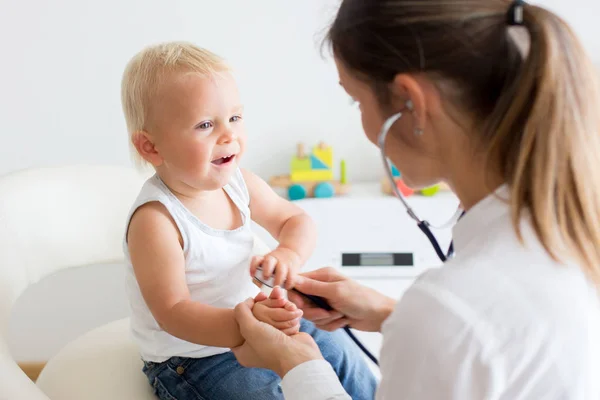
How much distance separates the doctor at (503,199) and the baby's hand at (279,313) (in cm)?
26

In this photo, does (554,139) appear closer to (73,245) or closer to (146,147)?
(146,147)

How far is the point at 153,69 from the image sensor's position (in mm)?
1148

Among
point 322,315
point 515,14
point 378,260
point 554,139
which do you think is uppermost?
point 515,14

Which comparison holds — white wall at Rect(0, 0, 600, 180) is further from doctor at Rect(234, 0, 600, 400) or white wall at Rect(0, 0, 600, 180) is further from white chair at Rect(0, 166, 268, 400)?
doctor at Rect(234, 0, 600, 400)

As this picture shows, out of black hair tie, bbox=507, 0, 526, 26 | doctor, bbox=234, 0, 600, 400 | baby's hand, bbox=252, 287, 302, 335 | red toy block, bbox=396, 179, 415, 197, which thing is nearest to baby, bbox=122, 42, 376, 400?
baby's hand, bbox=252, 287, 302, 335

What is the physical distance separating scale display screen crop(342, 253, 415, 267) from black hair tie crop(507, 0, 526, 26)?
1.19m

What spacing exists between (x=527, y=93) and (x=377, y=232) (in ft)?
4.11

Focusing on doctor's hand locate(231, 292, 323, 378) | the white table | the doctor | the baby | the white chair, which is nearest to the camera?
the doctor

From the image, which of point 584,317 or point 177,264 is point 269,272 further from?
point 584,317

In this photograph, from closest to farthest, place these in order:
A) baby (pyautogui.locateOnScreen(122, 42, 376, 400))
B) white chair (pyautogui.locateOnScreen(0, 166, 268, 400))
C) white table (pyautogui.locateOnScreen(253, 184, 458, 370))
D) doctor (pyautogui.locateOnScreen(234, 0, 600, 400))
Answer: doctor (pyautogui.locateOnScreen(234, 0, 600, 400))
baby (pyautogui.locateOnScreen(122, 42, 376, 400))
white chair (pyautogui.locateOnScreen(0, 166, 268, 400))
white table (pyautogui.locateOnScreen(253, 184, 458, 370))

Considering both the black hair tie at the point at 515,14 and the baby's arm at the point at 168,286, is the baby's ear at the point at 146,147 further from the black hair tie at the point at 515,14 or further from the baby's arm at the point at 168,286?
the black hair tie at the point at 515,14

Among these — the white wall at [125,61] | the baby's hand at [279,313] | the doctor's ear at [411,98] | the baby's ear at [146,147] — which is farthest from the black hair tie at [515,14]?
the white wall at [125,61]

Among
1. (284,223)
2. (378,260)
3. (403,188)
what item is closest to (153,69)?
(284,223)

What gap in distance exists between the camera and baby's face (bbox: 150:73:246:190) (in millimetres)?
1143
